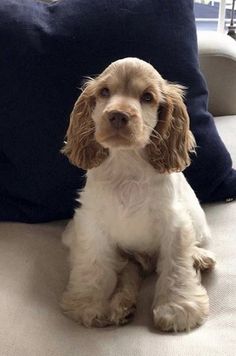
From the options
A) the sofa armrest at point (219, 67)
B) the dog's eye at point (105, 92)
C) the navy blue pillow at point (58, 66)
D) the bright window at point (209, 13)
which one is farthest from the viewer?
the bright window at point (209, 13)

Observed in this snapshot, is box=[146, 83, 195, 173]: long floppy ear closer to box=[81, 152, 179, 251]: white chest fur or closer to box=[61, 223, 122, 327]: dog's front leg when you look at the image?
box=[81, 152, 179, 251]: white chest fur

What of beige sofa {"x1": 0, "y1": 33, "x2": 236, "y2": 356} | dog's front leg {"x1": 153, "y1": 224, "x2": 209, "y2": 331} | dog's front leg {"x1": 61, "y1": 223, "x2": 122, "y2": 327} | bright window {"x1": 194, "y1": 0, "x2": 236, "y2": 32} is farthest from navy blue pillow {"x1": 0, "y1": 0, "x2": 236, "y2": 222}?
bright window {"x1": 194, "y1": 0, "x2": 236, "y2": 32}

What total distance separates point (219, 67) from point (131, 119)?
862mm

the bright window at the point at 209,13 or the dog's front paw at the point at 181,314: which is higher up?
the dog's front paw at the point at 181,314

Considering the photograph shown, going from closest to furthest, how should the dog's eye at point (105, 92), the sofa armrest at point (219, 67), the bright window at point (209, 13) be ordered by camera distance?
1. the dog's eye at point (105, 92)
2. the sofa armrest at point (219, 67)
3. the bright window at point (209, 13)

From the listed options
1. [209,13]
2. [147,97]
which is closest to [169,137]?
[147,97]

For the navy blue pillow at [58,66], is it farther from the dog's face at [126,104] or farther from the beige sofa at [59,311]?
the dog's face at [126,104]

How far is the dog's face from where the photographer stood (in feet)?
3.41

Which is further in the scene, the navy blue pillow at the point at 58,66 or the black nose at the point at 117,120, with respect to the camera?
the navy blue pillow at the point at 58,66

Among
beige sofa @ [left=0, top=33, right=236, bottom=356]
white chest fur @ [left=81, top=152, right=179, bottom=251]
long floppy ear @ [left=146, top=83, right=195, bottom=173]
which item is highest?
long floppy ear @ [left=146, top=83, right=195, bottom=173]

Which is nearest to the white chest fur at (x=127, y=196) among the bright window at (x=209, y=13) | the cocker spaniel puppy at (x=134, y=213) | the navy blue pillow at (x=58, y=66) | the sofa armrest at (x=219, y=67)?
the cocker spaniel puppy at (x=134, y=213)

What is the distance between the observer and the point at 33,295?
47.1 inches

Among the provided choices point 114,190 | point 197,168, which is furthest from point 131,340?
point 197,168

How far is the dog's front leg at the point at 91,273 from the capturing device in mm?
1180
